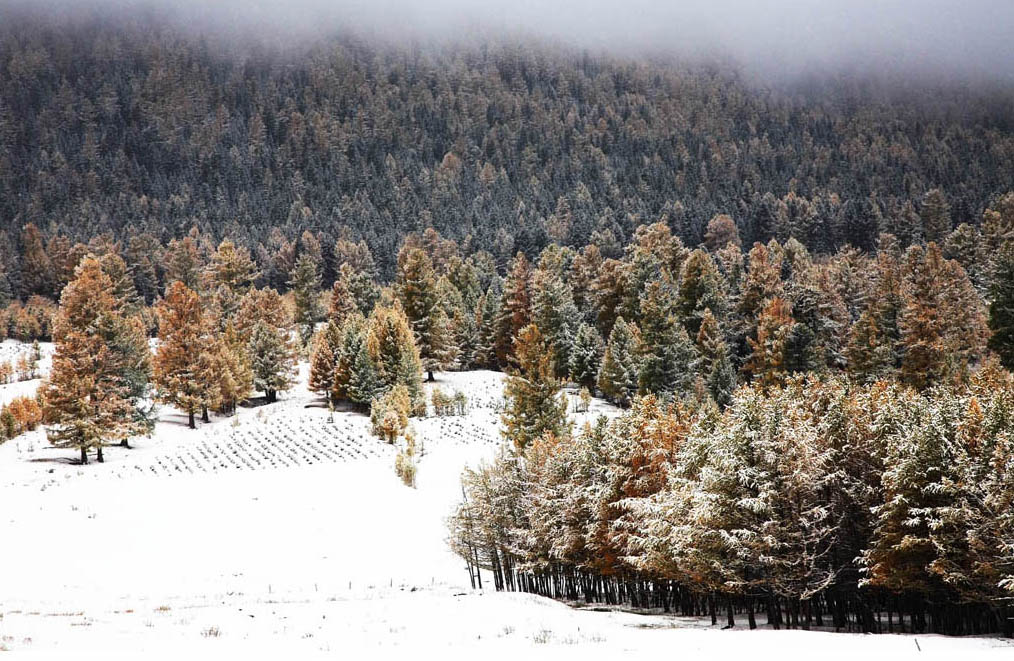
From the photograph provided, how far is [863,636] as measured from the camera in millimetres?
18531

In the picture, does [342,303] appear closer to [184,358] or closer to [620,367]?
[184,358]

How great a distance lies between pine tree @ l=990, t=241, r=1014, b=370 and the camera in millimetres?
50969

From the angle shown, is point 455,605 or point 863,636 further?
point 455,605

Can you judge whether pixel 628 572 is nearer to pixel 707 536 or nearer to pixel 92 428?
pixel 707 536

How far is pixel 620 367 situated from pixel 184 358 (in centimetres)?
3697

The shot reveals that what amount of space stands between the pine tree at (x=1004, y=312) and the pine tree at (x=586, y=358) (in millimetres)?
33630

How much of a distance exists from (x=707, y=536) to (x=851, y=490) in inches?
183

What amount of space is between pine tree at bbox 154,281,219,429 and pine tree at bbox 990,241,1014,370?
190 ft

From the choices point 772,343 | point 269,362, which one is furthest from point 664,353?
point 269,362

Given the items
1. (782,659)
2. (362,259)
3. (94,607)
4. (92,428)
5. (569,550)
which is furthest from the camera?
(362,259)

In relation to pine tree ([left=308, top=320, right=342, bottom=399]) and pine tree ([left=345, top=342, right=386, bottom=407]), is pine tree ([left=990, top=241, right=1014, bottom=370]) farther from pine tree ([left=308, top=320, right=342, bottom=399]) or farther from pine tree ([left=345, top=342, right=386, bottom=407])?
pine tree ([left=308, top=320, right=342, bottom=399])

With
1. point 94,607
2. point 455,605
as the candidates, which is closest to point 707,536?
point 455,605

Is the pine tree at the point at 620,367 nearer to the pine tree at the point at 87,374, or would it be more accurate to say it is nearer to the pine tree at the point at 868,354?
the pine tree at the point at 868,354

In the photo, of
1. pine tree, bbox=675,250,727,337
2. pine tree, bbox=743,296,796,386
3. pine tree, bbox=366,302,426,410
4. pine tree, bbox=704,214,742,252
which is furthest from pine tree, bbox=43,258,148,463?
pine tree, bbox=704,214,742,252
